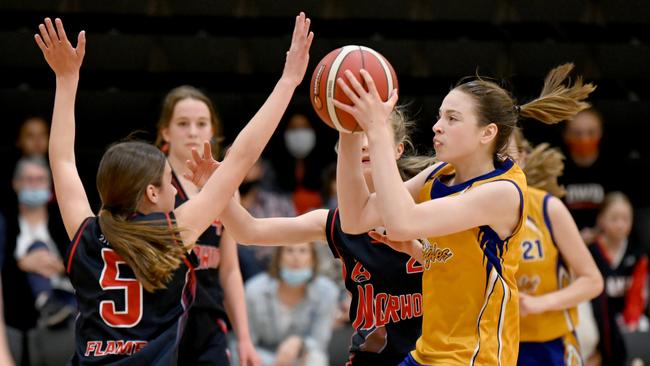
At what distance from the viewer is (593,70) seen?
9188mm

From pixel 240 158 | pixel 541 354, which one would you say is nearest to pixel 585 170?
pixel 541 354

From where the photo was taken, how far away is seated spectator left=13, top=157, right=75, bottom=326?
21.1ft

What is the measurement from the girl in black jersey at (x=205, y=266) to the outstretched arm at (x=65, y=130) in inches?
35.0

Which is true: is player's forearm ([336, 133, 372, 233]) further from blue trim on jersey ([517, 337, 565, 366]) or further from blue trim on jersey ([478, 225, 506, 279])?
blue trim on jersey ([517, 337, 565, 366])

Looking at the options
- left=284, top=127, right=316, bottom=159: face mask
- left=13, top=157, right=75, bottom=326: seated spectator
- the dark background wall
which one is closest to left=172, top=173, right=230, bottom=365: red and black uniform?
left=13, top=157, right=75, bottom=326: seated spectator

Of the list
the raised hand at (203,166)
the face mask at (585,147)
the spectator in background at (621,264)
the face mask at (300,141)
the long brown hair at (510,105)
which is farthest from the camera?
the face mask at (300,141)

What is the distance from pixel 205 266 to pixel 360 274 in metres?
0.93

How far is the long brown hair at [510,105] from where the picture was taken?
318cm

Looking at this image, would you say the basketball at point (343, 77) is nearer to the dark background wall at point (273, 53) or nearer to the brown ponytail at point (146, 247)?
the brown ponytail at point (146, 247)

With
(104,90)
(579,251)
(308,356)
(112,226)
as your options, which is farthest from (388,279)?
(104,90)

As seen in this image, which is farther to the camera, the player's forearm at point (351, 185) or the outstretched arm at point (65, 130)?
the outstretched arm at point (65, 130)

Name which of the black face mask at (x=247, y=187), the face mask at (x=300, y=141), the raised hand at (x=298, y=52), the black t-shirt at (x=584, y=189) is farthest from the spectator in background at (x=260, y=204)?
the raised hand at (x=298, y=52)

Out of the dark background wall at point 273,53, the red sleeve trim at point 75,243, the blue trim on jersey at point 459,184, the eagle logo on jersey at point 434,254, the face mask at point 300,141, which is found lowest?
the eagle logo on jersey at point 434,254

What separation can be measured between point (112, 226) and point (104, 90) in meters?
5.63
